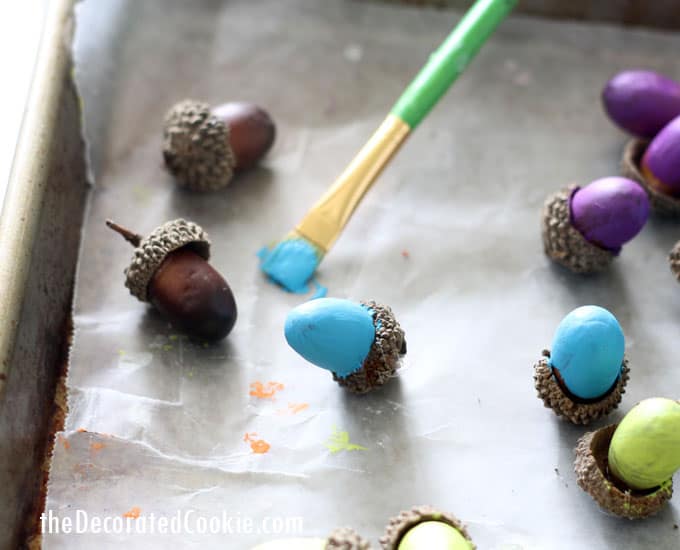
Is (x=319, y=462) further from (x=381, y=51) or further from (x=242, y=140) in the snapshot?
(x=381, y=51)

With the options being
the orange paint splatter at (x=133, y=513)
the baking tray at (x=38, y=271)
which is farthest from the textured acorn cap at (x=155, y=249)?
the orange paint splatter at (x=133, y=513)

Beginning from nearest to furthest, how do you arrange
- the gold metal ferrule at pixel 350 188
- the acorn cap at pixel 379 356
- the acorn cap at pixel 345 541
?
the acorn cap at pixel 345 541, the acorn cap at pixel 379 356, the gold metal ferrule at pixel 350 188

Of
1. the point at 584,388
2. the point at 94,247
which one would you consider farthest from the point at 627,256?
the point at 94,247

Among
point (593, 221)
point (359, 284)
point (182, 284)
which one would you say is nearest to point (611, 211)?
A: point (593, 221)

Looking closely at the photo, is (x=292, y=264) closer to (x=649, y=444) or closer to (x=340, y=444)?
(x=340, y=444)

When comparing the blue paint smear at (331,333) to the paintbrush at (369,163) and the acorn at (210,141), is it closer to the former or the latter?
the paintbrush at (369,163)

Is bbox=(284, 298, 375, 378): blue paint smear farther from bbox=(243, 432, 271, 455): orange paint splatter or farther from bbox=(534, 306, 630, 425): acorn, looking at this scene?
bbox=(534, 306, 630, 425): acorn

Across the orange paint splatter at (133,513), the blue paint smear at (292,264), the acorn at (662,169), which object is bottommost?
the orange paint splatter at (133,513)
